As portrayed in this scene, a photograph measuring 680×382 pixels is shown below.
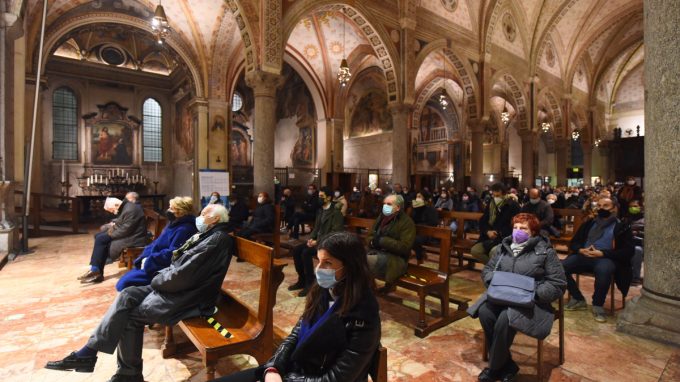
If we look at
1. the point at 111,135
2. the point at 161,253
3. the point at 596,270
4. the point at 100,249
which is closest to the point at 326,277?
the point at 161,253

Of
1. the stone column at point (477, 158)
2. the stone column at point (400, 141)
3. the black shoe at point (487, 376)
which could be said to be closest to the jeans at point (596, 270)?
the black shoe at point (487, 376)

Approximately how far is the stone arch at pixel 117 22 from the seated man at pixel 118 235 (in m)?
7.67

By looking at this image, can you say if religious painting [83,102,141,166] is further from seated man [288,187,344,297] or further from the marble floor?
seated man [288,187,344,297]

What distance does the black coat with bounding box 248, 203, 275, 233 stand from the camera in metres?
6.77

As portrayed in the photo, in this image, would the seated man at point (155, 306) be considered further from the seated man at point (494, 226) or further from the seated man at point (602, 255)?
the seated man at point (602, 255)

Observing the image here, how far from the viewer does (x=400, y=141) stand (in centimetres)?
1231

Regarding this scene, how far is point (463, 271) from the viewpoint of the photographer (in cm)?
618

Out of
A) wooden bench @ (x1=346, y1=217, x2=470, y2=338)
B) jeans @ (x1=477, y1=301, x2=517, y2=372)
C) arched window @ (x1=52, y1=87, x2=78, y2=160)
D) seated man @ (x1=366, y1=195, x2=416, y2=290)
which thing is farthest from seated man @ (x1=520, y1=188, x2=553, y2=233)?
arched window @ (x1=52, y1=87, x2=78, y2=160)

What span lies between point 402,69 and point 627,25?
17.9 metres

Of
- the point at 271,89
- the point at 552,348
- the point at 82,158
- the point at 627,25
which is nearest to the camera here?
the point at 552,348

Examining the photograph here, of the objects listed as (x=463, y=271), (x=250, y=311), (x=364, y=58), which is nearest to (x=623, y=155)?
(x=364, y=58)

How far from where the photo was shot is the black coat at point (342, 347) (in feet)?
5.02

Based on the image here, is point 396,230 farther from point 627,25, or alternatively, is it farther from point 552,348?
point 627,25

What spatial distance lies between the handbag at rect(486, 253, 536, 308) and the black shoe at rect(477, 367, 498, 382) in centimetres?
52
